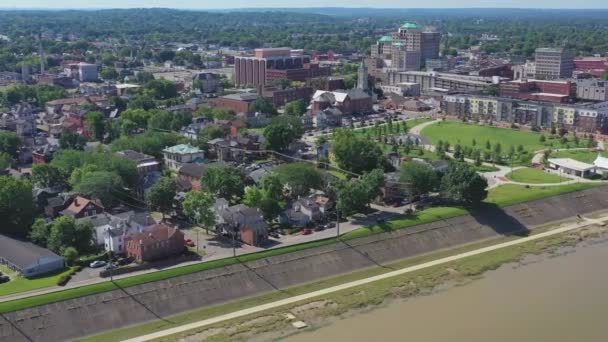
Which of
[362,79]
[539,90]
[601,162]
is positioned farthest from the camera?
[362,79]

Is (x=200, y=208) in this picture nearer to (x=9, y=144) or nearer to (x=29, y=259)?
(x=29, y=259)

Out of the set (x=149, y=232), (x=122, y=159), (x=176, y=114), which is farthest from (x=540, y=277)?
(x=176, y=114)

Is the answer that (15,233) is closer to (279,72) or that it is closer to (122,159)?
(122,159)

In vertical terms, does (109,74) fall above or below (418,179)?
above

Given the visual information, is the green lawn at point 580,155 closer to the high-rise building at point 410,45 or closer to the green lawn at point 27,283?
the green lawn at point 27,283

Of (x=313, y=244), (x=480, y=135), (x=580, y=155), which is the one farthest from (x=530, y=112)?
(x=313, y=244)

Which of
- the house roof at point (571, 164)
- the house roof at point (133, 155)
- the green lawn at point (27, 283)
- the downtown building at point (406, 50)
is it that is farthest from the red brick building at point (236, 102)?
the green lawn at point (27, 283)

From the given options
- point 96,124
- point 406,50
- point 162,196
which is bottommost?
point 162,196
